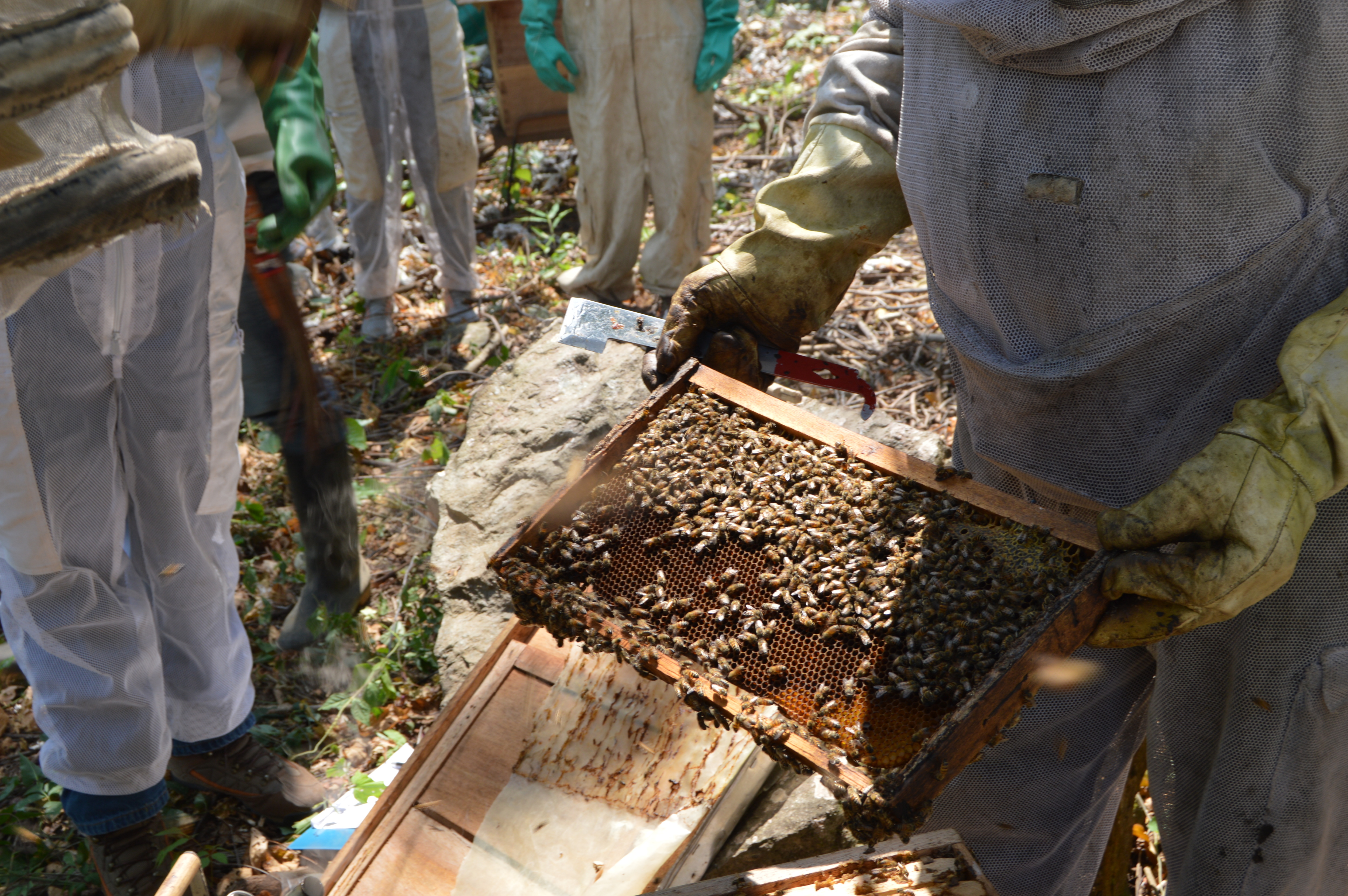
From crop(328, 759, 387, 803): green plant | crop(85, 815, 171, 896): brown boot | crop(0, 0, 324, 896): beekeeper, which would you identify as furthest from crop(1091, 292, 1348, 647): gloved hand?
crop(85, 815, 171, 896): brown boot

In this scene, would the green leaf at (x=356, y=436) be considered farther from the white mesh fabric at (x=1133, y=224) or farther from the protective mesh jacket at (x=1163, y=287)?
A: the white mesh fabric at (x=1133, y=224)

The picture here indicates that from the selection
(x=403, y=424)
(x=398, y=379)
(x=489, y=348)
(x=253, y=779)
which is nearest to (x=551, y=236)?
(x=489, y=348)

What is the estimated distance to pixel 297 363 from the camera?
367 centimetres

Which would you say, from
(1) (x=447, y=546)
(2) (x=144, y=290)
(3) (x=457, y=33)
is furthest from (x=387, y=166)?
(2) (x=144, y=290)

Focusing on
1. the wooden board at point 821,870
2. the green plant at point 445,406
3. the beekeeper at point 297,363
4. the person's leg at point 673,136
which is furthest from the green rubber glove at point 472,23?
the wooden board at point 821,870

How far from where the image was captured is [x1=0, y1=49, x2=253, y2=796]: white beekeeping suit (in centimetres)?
248

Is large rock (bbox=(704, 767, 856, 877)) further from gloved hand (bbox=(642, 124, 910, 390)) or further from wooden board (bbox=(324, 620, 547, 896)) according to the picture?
gloved hand (bbox=(642, 124, 910, 390))

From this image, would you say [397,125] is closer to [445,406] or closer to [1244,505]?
[445,406]

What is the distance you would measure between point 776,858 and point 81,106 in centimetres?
227

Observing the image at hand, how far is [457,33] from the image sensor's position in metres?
5.66

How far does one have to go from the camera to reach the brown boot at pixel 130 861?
289cm

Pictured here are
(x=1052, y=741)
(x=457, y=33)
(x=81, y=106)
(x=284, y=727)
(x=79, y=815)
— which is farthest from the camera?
(x=457, y=33)

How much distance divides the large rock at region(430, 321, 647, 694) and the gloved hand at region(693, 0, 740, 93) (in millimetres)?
1911

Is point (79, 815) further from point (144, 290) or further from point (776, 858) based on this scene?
point (776, 858)
